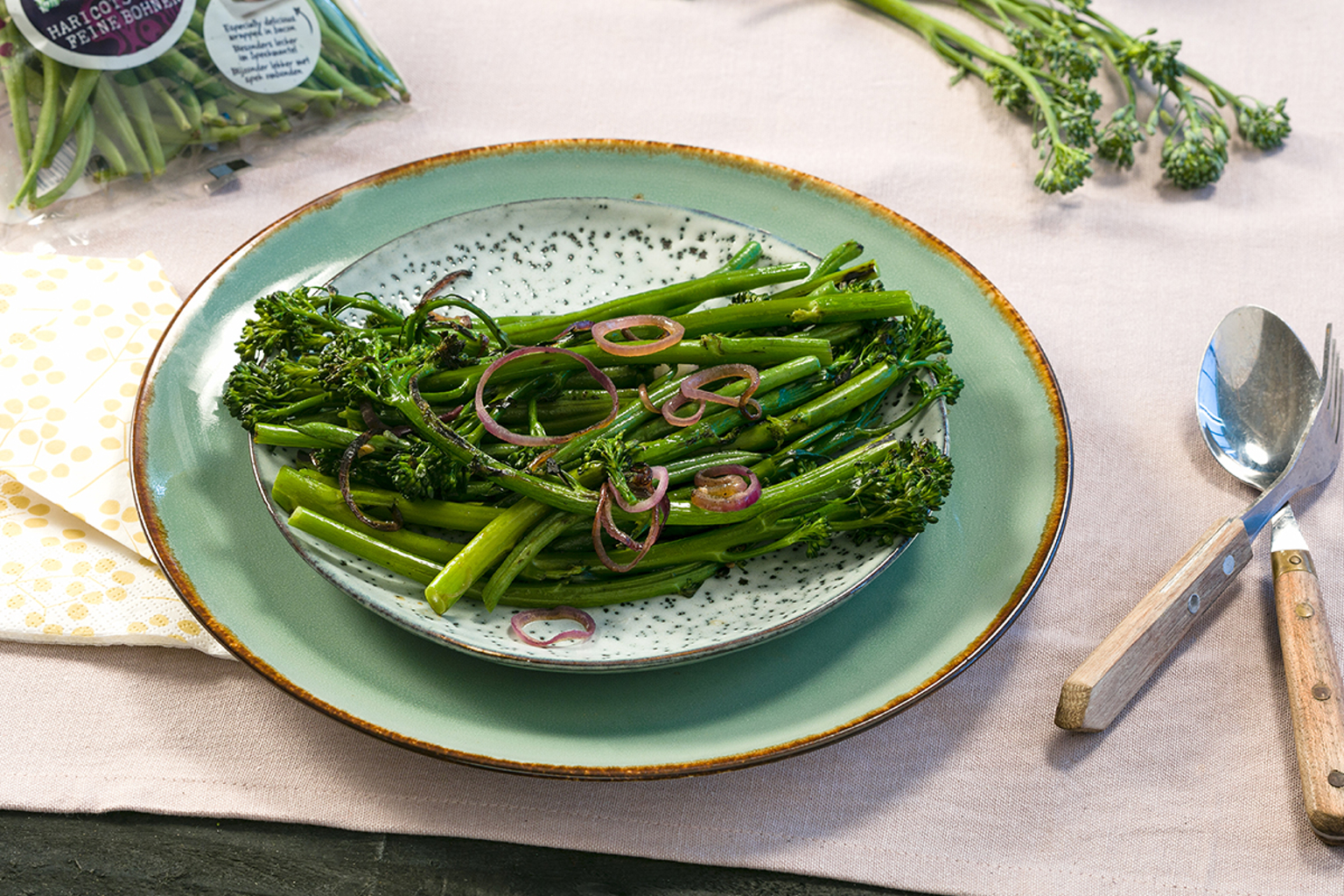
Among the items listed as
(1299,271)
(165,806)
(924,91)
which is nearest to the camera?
(165,806)

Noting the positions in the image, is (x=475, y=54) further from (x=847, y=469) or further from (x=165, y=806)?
(x=165, y=806)

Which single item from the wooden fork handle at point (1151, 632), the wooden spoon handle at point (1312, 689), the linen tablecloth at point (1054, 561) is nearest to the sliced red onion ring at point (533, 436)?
the linen tablecloth at point (1054, 561)

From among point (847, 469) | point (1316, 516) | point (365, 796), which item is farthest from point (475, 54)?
point (1316, 516)

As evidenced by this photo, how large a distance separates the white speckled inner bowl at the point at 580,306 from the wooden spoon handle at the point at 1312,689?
2.42 feet

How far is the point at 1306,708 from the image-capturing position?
6.20 feet

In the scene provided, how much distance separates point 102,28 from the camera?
290 cm

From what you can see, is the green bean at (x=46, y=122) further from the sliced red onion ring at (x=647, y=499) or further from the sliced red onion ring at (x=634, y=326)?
the sliced red onion ring at (x=647, y=499)

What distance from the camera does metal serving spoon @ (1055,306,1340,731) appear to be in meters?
1.91

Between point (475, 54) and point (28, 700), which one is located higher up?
point (475, 54)

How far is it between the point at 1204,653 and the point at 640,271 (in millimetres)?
1485

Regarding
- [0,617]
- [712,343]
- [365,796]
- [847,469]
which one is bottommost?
[365,796]

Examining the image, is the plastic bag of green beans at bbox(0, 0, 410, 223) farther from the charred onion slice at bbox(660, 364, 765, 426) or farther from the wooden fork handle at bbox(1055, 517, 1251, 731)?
the wooden fork handle at bbox(1055, 517, 1251, 731)

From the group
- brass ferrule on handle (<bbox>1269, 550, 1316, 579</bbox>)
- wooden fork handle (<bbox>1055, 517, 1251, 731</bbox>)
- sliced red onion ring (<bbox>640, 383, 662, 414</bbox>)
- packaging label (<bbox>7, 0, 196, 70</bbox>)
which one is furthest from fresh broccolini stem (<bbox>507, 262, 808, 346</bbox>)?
packaging label (<bbox>7, 0, 196, 70</bbox>)

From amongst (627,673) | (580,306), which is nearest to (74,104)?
(580,306)
